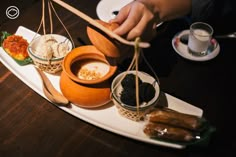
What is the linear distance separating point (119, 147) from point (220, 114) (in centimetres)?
31

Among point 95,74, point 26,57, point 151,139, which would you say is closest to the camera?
point 151,139

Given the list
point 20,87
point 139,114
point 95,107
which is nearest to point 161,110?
point 139,114

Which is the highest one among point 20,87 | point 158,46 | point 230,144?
point 20,87

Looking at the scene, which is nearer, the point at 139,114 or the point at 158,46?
the point at 139,114

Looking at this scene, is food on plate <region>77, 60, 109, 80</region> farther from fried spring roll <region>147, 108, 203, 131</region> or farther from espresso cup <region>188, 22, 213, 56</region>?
espresso cup <region>188, 22, 213, 56</region>

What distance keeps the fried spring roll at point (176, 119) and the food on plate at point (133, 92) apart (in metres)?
0.04

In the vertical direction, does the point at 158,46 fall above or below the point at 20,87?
below

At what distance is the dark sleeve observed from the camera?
122 cm

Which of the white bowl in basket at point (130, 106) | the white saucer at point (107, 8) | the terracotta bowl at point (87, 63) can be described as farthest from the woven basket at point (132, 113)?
the white saucer at point (107, 8)

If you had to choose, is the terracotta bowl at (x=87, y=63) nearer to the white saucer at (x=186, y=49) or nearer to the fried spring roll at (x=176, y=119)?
the fried spring roll at (x=176, y=119)

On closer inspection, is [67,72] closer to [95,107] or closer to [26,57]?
[95,107]

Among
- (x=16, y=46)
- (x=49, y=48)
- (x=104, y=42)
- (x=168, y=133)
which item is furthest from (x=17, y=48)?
(x=168, y=133)

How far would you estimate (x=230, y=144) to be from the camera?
0.87 meters

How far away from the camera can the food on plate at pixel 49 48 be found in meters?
0.99
